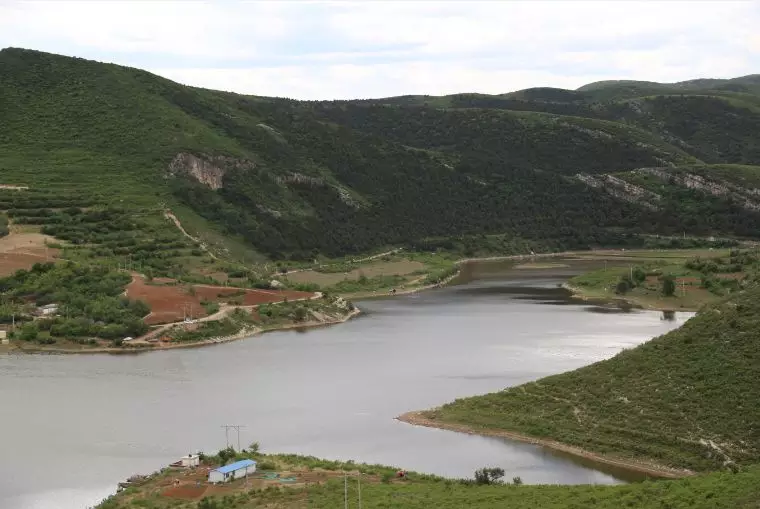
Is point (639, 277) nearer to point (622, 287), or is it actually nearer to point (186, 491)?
point (622, 287)

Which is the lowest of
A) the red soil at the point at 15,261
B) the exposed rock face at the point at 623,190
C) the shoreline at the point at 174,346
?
the shoreline at the point at 174,346

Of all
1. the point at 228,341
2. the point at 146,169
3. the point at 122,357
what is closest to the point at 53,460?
the point at 122,357

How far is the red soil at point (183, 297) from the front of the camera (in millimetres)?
84812

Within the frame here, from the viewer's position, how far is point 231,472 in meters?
40.4

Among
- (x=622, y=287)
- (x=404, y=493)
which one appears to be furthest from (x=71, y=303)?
(x=622, y=287)

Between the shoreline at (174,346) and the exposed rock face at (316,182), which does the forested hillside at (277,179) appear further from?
the shoreline at (174,346)

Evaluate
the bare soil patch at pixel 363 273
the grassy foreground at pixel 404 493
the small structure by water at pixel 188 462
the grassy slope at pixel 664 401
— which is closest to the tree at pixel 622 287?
the bare soil patch at pixel 363 273

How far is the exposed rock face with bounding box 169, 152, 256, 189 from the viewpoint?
13775 centimetres

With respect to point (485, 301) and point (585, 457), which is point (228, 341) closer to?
point (485, 301)

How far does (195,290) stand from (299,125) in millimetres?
97975

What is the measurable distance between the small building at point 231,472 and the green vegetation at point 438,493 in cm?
44

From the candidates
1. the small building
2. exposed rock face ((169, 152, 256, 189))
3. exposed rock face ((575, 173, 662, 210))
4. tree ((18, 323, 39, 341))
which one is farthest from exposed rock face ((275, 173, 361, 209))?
the small building

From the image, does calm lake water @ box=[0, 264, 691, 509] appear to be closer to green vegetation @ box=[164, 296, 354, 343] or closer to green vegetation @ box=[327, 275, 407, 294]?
green vegetation @ box=[164, 296, 354, 343]

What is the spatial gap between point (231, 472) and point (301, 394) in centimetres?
1809
